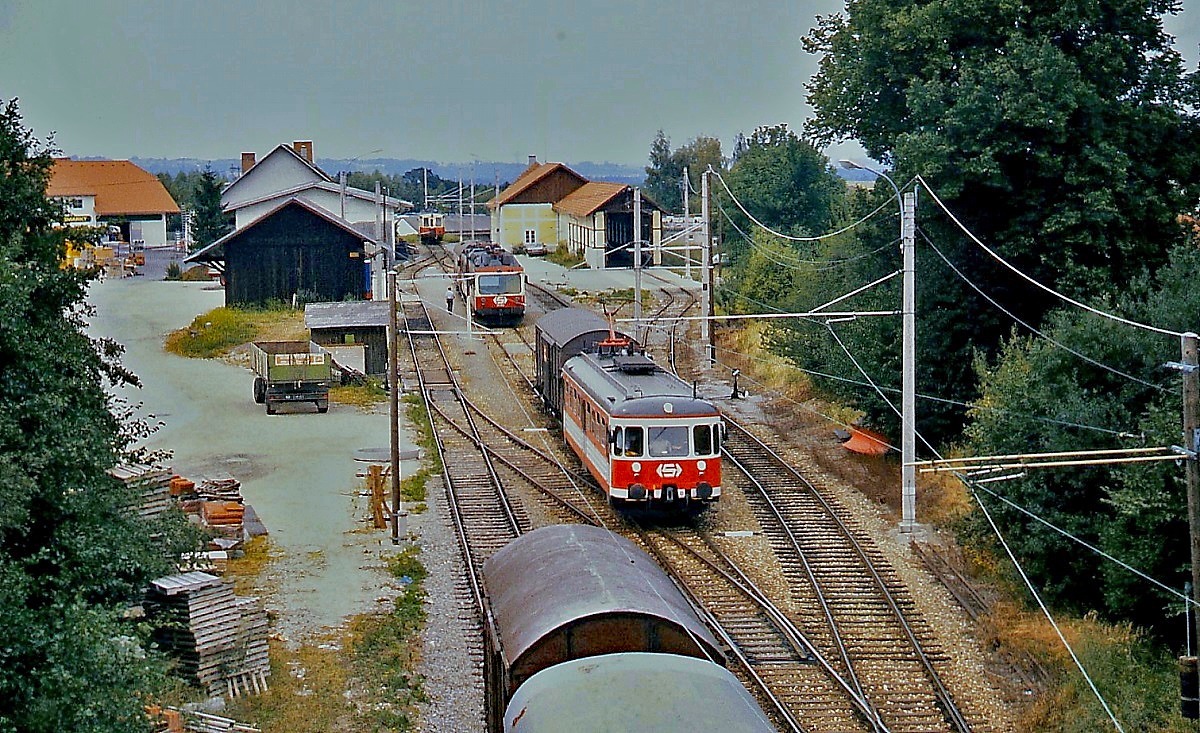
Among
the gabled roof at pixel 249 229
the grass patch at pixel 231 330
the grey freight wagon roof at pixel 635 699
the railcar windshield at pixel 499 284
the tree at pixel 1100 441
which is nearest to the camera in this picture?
the grey freight wagon roof at pixel 635 699

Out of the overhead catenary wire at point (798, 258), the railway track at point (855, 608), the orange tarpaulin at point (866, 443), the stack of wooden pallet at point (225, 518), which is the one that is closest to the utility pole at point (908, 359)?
the railway track at point (855, 608)

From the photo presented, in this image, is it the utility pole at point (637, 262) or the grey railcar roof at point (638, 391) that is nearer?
the grey railcar roof at point (638, 391)

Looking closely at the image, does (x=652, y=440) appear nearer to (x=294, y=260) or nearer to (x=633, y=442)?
(x=633, y=442)

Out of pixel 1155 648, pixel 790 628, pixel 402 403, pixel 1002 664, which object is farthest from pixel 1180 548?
pixel 402 403

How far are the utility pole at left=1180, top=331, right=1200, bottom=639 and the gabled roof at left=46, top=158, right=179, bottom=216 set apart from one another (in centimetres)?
7996

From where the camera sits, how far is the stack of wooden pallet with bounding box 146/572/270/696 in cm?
1548

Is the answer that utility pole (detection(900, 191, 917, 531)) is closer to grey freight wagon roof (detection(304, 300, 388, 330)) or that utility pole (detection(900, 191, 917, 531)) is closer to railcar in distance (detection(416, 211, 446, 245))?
grey freight wagon roof (detection(304, 300, 388, 330))

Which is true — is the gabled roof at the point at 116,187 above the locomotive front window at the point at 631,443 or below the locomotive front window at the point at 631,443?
above

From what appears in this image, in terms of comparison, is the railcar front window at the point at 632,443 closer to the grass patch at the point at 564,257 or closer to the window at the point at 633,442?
the window at the point at 633,442

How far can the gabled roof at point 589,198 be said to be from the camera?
66606 millimetres

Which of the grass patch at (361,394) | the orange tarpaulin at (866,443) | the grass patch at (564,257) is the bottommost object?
the orange tarpaulin at (866,443)

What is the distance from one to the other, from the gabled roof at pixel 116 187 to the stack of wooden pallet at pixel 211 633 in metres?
72.5

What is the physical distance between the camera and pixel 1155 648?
1595cm

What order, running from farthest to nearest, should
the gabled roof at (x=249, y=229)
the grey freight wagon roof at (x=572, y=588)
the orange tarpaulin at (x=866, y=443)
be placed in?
the gabled roof at (x=249, y=229) → the orange tarpaulin at (x=866, y=443) → the grey freight wagon roof at (x=572, y=588)
